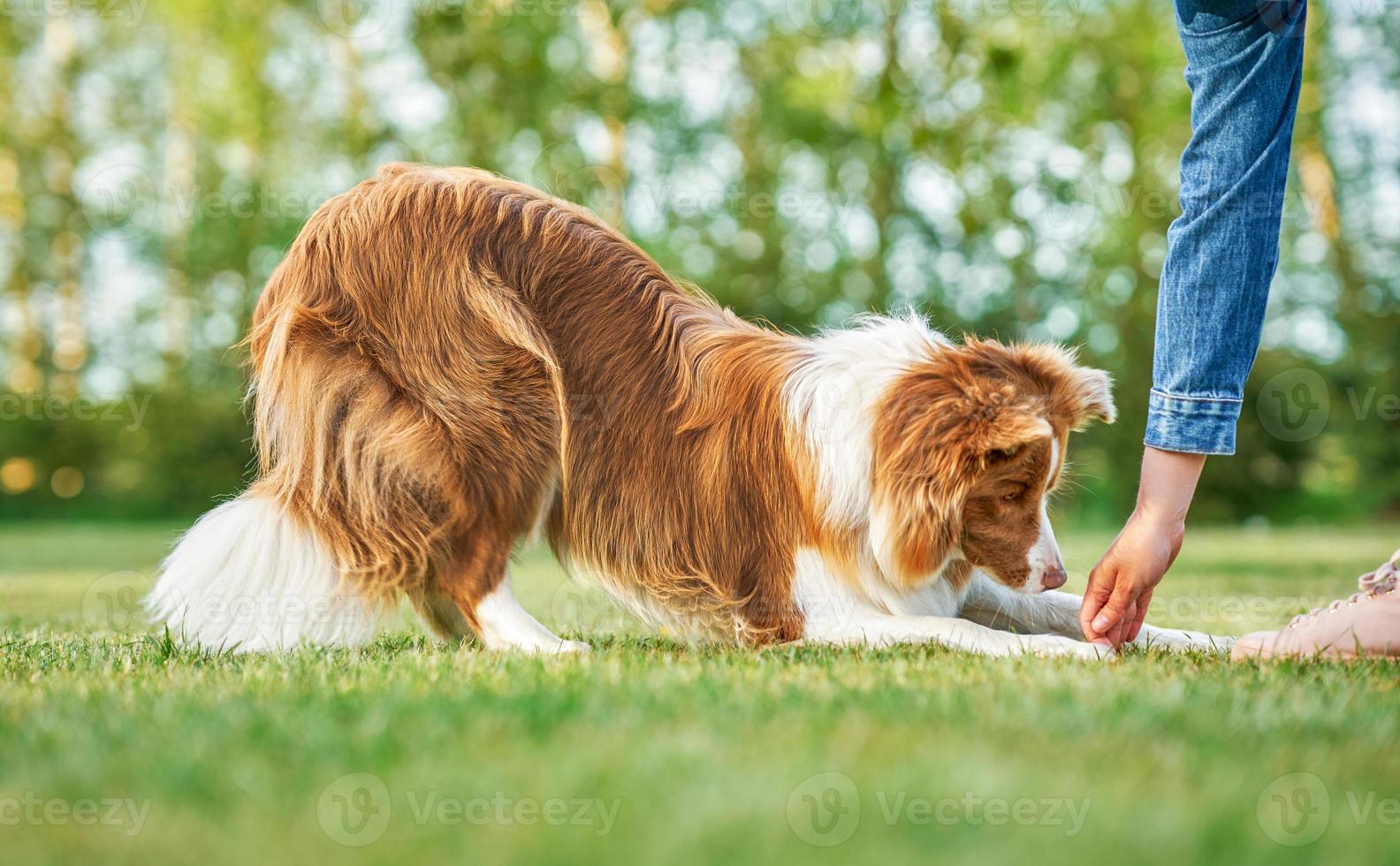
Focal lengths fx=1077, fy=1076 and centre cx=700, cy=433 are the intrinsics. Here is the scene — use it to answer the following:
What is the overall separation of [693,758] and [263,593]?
2.12 m

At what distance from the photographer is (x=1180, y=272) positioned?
296cm

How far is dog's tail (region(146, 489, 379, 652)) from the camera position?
11.4ft

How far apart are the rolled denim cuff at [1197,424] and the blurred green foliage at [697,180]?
43.5 ft

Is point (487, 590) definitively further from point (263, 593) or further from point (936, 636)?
point (936, 636)

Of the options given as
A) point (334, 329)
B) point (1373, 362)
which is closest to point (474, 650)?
point (334, 329)

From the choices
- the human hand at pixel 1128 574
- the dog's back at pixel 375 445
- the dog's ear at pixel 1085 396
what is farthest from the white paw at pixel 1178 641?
the dog's back at pixel 375 445

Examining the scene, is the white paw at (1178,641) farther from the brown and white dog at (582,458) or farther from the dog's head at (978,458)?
the dog's head at (978,458)

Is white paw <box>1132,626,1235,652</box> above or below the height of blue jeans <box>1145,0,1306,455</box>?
below

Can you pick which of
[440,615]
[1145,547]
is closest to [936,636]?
[1145,547]

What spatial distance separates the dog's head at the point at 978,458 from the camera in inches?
132

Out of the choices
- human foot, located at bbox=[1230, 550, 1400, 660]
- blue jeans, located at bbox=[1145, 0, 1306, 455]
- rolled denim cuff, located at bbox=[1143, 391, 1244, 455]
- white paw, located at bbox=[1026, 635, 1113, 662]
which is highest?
blue jeans, located at bbox=[1145, 0, 1306, 455]

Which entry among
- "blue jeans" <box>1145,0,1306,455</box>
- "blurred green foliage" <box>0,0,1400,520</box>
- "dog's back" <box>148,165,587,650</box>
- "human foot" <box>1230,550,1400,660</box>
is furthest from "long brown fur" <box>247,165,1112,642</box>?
"blurred green foliage" <box>0,0,1400,520</box>

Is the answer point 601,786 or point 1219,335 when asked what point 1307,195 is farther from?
point 601,786

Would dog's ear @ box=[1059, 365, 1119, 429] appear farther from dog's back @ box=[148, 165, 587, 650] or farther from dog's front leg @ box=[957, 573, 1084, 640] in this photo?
dog's back @ box=[148, 165, 587, 650]
